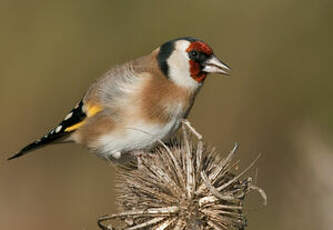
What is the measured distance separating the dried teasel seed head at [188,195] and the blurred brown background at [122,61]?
224 centimetres

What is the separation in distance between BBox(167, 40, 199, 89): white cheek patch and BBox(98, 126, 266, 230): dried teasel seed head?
836 millimetres

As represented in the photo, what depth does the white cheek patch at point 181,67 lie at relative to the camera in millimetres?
3676

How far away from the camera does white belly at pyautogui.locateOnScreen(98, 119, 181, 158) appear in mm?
3584

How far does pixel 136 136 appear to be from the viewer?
3.63 metres

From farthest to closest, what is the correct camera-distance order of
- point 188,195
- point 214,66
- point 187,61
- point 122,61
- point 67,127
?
1. point 122,61
2. point 67,127
3. point 187,61
4. point 214,66
5. point 188,195

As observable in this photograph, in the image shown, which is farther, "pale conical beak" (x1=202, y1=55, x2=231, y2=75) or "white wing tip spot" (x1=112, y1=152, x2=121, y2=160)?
"white wing tip spot" (x1=112, y1=152, x2=121, y2=160)

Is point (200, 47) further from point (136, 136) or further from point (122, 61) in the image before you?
point (122, 61)

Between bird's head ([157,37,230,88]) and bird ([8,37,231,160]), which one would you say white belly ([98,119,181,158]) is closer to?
bird ([8,37,231,160])

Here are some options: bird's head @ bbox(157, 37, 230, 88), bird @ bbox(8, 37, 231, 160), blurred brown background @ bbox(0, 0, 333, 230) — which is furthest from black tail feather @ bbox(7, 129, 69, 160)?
blurred brown background @ bbox(0, 0, 333, 230)

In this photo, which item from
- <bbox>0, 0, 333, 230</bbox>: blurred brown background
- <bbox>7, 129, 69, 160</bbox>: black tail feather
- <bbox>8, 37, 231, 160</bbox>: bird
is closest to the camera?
<bbox>8, 37, 231, 160</bbox>: bird

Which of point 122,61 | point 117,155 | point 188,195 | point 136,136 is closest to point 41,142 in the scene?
point 117,155

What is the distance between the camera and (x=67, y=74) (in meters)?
5.68

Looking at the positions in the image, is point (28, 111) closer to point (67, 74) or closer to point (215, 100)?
point (67, 74)

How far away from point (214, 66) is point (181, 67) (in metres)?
0.23
